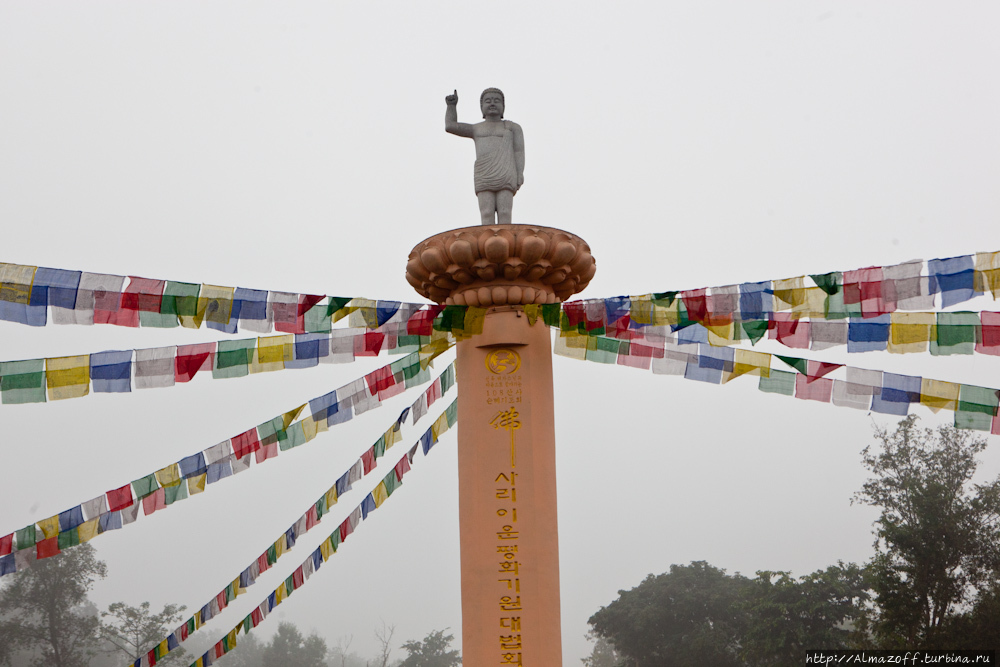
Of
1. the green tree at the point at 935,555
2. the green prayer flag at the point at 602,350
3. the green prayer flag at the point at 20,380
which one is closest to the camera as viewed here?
the green prayer flag at the point at 20,380

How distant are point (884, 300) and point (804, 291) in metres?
0.59

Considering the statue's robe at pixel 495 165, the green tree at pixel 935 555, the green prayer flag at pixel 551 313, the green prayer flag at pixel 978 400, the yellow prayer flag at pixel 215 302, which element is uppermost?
the statue's robe at pixel 495 165

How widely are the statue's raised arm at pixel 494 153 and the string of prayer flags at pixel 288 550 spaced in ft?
9.05

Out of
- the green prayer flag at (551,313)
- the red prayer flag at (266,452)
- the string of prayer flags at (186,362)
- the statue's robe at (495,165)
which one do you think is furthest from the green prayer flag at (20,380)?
the green prayer flag at (551,313)

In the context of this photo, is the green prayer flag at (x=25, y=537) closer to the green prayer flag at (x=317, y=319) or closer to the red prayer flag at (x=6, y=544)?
the red prayer flag at (x=6, y=544)

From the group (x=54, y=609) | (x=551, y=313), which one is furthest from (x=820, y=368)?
(x=54, y=609)

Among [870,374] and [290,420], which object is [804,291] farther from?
[290,420]

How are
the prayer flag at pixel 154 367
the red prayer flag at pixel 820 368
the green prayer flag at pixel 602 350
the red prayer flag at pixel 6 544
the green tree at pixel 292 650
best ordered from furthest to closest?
the green tree at pixel 292 650 < the red prayer flag at pixel 6 544 < the green prayer flag at pixel 602 350 < the prayer flag at pixel 154 367 < the red prayer flag at pixel 820 368

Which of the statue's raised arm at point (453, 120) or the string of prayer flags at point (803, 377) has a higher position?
the statue's raised arm at point (453, 120)

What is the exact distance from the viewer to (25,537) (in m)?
7.90

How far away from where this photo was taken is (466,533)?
6734 mm

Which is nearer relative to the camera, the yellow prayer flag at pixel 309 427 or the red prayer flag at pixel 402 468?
the yellow prayer flag at pixel 309 427

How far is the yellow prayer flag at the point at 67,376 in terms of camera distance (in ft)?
22.9

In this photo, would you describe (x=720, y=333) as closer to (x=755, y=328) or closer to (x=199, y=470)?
(x=755, y=328)
